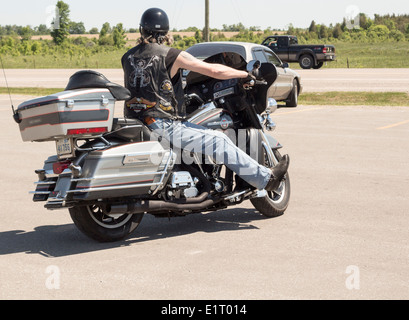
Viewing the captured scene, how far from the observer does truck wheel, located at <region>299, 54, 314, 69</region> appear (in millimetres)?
40906

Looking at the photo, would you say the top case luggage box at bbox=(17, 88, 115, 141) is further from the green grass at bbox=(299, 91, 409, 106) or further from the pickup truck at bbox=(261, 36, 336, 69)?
the pickup truck at bbox=(261, 36, 336, 69)

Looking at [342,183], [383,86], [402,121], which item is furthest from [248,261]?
[383,86]

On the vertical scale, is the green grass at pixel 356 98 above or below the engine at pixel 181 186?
below

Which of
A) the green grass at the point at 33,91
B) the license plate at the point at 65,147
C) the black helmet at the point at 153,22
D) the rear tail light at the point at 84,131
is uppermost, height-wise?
the black helmet at the point at 153,22

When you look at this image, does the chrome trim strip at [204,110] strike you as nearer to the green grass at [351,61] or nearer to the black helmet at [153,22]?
the black helmet at [153,22]

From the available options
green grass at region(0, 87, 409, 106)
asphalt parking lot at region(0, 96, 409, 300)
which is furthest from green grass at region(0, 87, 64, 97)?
asphalt parking lot at region(0, 96, 409, 300)

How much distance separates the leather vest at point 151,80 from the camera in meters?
6.10

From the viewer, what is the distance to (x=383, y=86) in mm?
26094

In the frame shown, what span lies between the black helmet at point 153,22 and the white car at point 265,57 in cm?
1054

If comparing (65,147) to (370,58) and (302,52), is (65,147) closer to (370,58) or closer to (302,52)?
(302,52)

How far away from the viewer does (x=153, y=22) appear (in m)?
6.12

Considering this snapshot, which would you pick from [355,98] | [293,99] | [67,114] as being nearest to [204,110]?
[67,114]

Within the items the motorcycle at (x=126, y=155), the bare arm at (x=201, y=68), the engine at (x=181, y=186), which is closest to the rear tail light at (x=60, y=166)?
the motorcycle at (x=126, y=155)

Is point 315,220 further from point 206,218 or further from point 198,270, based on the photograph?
point 198,270
